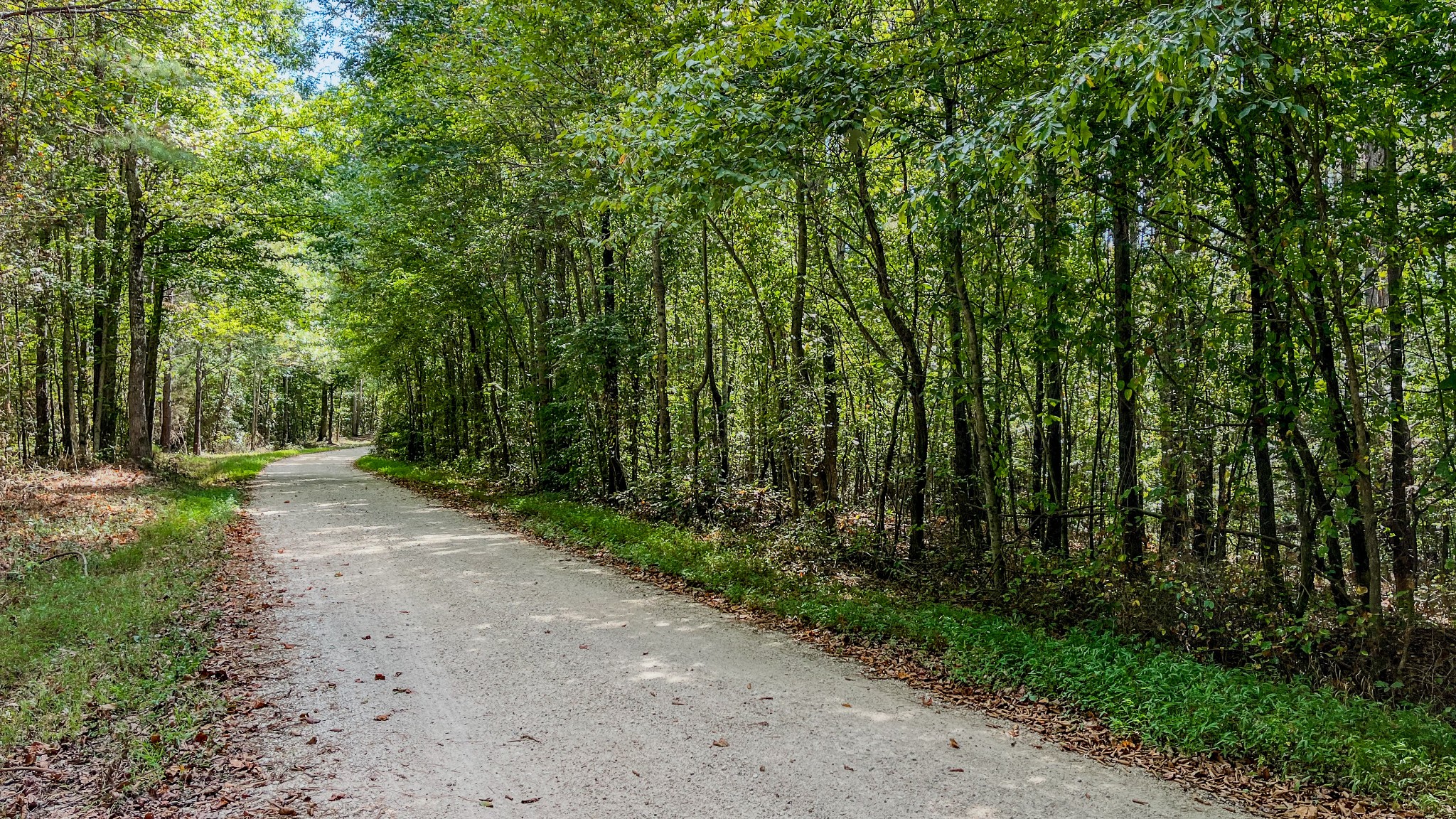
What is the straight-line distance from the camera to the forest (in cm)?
553

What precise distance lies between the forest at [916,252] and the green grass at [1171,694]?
28.6 inches

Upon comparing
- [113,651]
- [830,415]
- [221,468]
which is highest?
[830,415]

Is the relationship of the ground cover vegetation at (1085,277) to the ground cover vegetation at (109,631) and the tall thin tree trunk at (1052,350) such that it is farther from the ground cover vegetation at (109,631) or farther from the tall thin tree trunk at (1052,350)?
the ground cover vegetation at (109,631)

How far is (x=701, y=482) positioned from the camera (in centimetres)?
1200

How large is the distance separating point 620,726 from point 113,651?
4128 millimetres

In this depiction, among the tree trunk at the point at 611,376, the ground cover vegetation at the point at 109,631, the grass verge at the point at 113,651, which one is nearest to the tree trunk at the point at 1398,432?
the ground cover vegetation at the point at 109,631

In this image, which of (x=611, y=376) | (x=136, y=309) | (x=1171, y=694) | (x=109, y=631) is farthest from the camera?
(x=136, y=309)

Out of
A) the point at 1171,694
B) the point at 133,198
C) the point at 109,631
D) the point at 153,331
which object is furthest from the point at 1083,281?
the point at 153,331

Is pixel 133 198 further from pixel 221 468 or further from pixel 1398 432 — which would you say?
pixel 1398 432

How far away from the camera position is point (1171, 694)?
5.07 meters

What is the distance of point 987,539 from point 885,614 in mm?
2431

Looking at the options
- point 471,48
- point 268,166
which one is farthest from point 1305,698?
point 268,166

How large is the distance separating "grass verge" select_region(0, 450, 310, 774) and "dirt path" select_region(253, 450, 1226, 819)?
68 cm

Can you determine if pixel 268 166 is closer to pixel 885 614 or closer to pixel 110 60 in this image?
pixel 110 60
